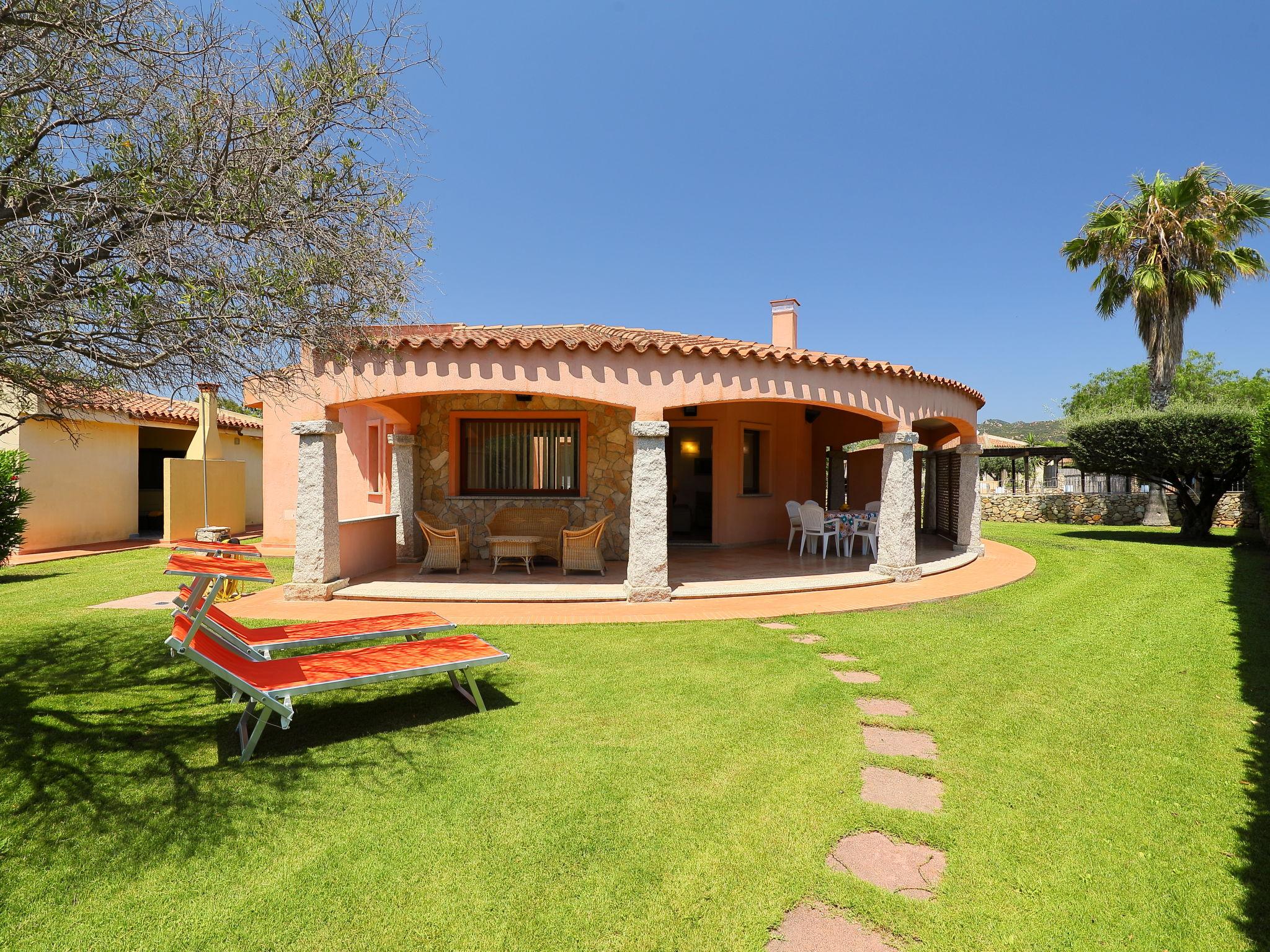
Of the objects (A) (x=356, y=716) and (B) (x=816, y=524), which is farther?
(B) (x=816, y=524)

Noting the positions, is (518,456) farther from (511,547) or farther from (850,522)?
(850,522)

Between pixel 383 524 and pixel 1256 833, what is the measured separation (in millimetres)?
10806

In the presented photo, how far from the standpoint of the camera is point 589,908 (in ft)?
7.95

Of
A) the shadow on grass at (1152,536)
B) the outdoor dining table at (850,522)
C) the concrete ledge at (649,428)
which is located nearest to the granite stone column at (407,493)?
the concrete ledge at (649,428)

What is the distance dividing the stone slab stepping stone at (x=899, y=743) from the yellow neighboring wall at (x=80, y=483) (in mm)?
16991

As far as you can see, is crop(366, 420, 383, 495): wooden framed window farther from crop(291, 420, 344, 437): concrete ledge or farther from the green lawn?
the green lawn

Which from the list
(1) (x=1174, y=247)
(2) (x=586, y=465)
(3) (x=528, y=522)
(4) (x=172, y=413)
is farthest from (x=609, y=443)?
(1) (x=1174, y=247)

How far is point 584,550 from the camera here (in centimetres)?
994

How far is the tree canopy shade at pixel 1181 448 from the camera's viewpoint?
583 inches

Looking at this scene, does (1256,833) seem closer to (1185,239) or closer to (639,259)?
(1185,239)

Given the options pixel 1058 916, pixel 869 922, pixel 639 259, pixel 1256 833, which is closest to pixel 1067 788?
pixel 1256 833

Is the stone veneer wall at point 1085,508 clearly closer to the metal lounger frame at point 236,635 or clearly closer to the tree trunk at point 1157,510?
the tree trunk at point 1157,510

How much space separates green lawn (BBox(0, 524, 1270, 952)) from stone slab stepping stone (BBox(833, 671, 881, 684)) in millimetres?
161

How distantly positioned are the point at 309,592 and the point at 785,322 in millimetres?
12357
